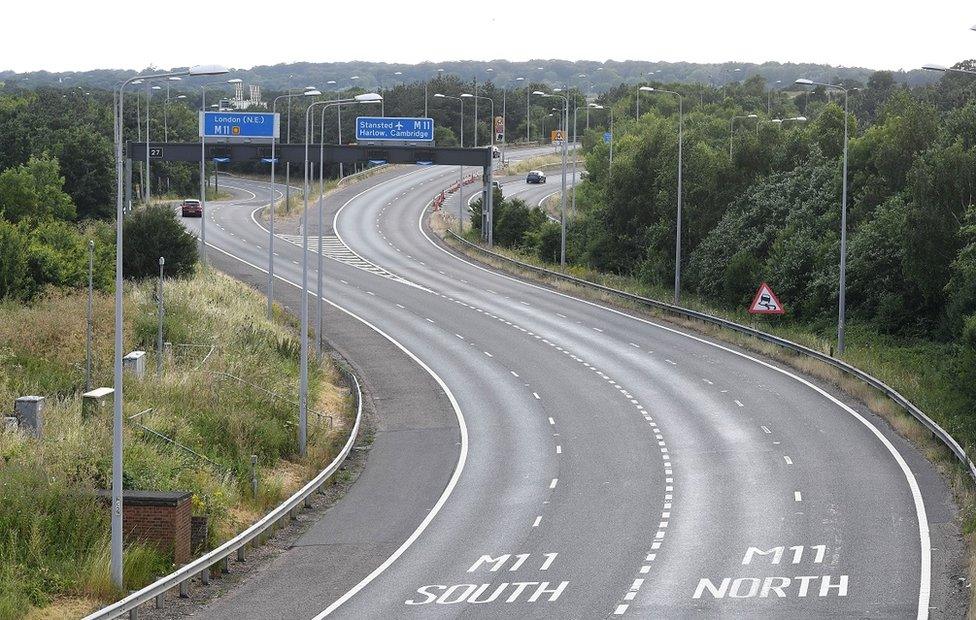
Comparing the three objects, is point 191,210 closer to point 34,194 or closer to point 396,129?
point 396,129

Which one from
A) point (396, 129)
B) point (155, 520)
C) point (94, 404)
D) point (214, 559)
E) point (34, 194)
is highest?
point (396, 129)

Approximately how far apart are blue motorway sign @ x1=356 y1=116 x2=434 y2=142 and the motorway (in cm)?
2100

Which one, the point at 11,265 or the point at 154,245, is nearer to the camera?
the point at 11,265

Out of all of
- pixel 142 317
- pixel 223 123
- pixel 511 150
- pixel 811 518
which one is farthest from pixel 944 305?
pixel 511 150

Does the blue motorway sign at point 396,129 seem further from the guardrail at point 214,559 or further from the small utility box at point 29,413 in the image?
the small utility box at point 29,413

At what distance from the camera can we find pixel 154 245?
5431 cm

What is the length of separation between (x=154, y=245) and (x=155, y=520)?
3304 centimetres

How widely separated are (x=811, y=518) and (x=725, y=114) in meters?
91.5

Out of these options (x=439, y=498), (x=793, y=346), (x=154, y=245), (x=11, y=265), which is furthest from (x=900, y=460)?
(x=154, y=245)

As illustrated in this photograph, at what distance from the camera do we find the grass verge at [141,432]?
21641 mm

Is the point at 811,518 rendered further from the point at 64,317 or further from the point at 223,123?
the point at 223,123

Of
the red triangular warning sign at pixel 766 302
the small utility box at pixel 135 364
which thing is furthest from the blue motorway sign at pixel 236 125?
the small utility box at pixel 135 364

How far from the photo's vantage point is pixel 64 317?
3731 centimetres

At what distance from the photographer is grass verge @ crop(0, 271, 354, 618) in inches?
852
